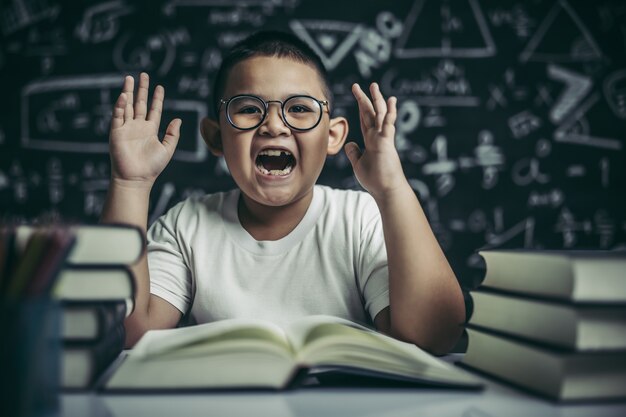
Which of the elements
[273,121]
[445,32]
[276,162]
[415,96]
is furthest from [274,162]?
[445,32]

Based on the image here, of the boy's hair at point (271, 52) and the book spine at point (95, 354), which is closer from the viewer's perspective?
the book spine at point (95, 354)

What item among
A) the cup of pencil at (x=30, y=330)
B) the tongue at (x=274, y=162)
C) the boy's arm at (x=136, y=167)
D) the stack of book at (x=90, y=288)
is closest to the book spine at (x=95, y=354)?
the stack of book at (x=90, y=288)

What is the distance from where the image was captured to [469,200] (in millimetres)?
2559

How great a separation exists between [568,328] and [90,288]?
0.48 metres

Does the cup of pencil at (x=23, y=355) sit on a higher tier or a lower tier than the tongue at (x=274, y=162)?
lower

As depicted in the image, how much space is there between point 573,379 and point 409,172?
198cm

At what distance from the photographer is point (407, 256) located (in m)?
1.03

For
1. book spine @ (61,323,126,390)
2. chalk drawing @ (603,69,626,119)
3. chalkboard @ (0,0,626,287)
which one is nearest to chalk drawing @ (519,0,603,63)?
chalkboard @ (0,0,626,287)

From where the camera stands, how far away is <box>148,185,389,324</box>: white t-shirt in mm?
1271

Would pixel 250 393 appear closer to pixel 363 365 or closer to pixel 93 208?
pixel 363 365

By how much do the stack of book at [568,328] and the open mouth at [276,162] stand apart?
718 mm

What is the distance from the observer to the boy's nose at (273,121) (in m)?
1.22

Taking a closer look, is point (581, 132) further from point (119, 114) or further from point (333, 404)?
point (333, 404)

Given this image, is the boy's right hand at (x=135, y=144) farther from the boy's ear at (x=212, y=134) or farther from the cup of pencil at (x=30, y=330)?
the cup of pencil at (x=30, y=330)
